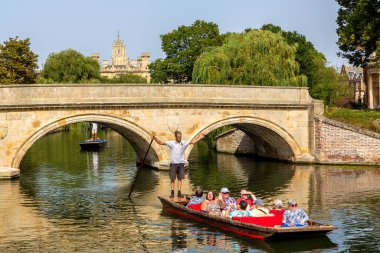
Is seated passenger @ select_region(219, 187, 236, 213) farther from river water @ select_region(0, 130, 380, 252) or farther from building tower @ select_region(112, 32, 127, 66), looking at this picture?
building tower @ select_region(112, 32, 127, 66)

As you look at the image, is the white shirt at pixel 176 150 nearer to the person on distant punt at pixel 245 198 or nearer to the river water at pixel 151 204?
the river water at pixel 151 204

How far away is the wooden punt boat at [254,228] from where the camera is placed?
614 inches

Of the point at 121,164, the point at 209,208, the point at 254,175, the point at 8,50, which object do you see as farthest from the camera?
the point at 8,50

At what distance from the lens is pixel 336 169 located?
29.6 meters

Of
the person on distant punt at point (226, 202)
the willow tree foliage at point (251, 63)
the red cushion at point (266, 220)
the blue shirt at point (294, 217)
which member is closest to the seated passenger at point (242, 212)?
the red cushion at point (266, 220)

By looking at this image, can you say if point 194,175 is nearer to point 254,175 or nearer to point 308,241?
point 254,175

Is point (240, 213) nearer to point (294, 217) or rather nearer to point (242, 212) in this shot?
point (242, 212)

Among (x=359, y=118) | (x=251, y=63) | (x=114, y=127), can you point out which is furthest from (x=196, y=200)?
(x=251, y=63)

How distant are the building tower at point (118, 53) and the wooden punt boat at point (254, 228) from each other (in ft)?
464

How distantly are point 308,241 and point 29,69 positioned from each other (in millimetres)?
35679

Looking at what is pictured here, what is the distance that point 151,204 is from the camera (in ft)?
70.9

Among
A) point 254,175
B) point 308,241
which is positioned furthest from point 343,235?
point 254,175

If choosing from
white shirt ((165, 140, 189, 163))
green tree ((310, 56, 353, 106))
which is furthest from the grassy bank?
green tree ((310, 56, 353, 106))

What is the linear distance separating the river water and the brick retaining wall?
101 cm
